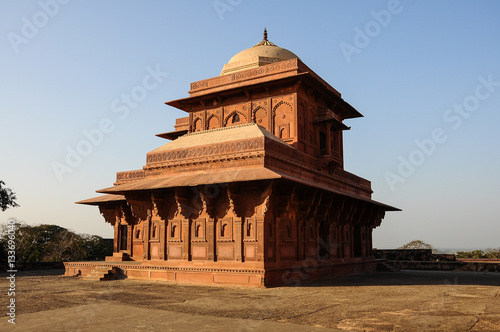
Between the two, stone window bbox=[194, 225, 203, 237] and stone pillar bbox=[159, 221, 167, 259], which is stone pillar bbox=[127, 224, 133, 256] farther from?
stone window bbox=[194, 225, 203, 237]

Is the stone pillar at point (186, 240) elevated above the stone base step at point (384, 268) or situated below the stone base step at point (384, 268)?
above

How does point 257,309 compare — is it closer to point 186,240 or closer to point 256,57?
point 186,240

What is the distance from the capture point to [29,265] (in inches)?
976

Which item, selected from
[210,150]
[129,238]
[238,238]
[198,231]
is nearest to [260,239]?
[238,238]

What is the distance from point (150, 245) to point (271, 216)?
572 centimetres

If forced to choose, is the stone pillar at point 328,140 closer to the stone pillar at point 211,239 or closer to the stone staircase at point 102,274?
the stone pillar at point 211,239

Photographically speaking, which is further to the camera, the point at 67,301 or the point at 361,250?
the point at 361,250

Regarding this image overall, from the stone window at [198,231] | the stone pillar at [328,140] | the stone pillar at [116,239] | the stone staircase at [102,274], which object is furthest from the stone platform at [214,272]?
the stone pillar at [328,140]

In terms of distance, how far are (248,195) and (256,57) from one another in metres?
10.7

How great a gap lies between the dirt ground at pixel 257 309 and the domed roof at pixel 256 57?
44.0 ft

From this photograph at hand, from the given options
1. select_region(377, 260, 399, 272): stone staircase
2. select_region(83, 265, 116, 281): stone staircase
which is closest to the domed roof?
select_region(83, 265, 116, 281): stone staircase

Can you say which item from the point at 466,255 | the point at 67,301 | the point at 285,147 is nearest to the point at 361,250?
the point at 285,147

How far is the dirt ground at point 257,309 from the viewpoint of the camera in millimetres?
7465

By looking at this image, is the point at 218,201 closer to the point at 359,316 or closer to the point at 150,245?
the point at 150,245
